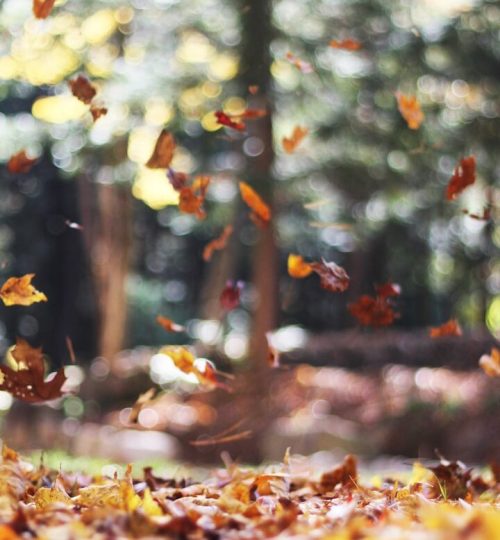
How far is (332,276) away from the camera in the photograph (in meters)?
→ 2.91

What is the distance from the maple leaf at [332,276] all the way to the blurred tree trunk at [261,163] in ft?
11.4

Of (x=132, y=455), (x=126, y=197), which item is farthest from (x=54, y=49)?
(x=126, y=197)

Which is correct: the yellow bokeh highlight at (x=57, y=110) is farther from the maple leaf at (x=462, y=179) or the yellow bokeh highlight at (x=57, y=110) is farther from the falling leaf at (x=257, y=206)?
the maple leaf at (x=462, y=179)

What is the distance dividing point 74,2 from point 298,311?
12.2 metres

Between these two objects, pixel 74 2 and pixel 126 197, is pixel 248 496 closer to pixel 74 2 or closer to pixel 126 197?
pixel 74 2

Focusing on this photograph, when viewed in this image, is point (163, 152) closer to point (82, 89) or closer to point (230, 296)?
point (82, 89)

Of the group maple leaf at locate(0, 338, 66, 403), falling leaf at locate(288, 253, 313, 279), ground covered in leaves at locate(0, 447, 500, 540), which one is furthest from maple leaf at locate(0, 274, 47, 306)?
falling leaf at locate(288, 253, 313, 279)

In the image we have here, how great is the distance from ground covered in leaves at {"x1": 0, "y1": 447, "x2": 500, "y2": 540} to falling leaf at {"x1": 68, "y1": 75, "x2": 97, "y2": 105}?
1180 mm

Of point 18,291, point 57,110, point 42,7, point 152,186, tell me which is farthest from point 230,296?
point 152,186

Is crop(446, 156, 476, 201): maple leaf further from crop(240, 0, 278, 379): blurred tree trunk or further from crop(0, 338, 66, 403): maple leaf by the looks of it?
crop(240, 0, 278, 379): blurred tree trunk

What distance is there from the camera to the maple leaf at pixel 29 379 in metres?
2.68

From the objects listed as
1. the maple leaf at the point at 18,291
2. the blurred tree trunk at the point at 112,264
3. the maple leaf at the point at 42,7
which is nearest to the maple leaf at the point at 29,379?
the maple leaf at the point at 18,291

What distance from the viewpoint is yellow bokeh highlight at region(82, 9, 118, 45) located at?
8156 mm

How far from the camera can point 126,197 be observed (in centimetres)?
1327
